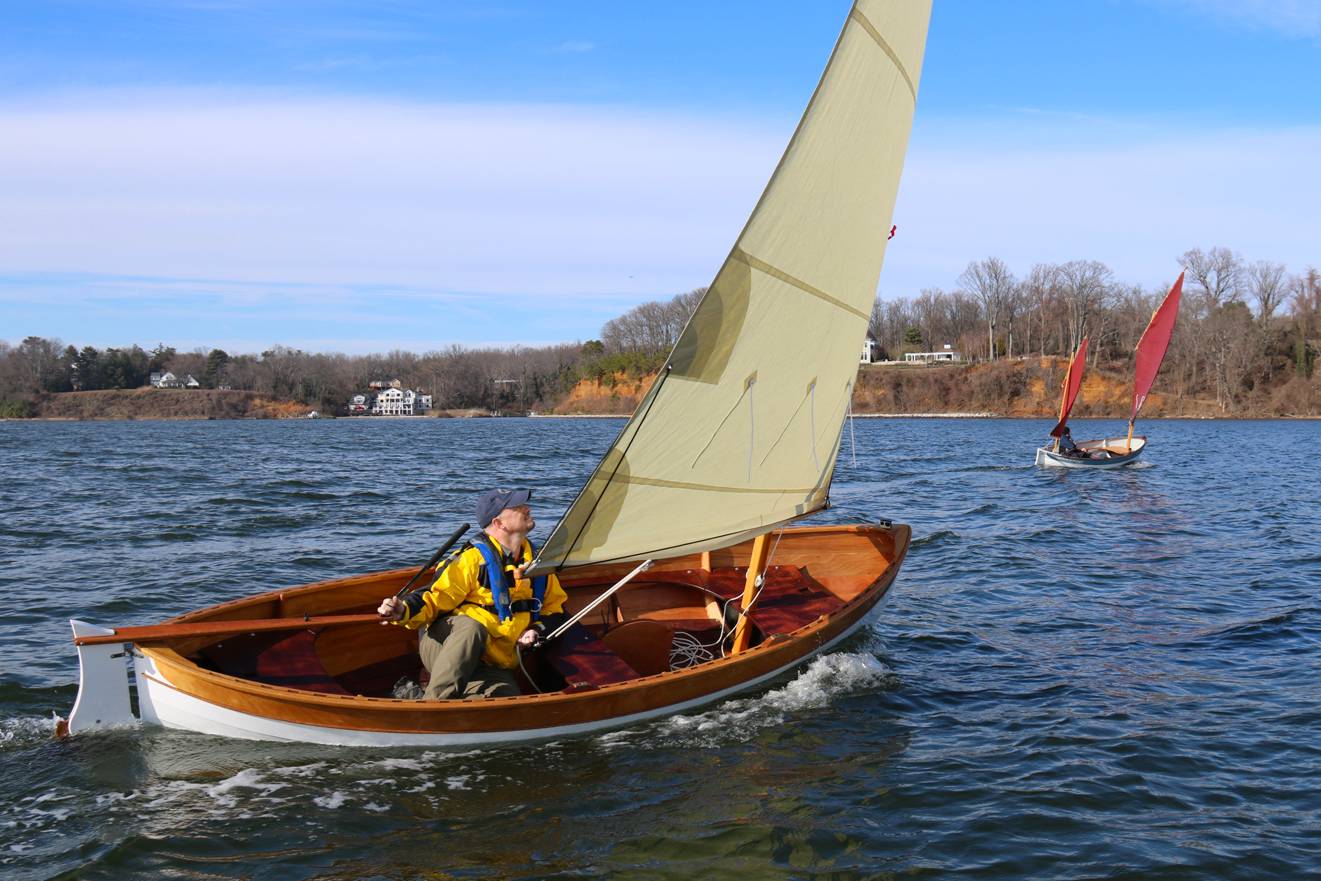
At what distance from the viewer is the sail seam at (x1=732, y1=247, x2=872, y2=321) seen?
761 cm

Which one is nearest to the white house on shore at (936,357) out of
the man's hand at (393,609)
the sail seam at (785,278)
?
the sail seam at (785,278)

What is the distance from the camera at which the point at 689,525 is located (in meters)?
8.38

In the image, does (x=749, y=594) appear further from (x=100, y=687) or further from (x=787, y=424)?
(x=100, y=687)

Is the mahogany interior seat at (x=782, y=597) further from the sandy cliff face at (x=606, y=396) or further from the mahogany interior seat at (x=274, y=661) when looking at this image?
the sandy cliff face at (x=606, y=396)

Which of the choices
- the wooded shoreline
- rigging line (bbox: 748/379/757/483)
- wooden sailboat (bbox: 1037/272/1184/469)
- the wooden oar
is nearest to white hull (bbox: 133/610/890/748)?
the wooden oar

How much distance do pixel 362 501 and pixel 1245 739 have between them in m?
21.0

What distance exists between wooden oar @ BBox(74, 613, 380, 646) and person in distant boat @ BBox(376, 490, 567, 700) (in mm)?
541

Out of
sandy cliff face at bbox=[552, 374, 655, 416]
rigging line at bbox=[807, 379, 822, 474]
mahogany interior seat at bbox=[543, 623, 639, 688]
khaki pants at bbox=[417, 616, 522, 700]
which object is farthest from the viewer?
sandy cliff face at bbox=[552, 374, 655, 416]

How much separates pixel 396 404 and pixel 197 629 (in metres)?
139

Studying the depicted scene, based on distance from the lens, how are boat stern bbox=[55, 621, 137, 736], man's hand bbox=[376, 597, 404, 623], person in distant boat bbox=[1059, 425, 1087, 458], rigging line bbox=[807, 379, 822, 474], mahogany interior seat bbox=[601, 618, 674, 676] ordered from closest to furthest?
man's hand bbox=[376, 597, 404, 623] → boat stern bbox=[55, 621, 137, 736] → rigging line bbox=[807, 379, 822, 474] → mahogany interior seat bbox=[601, 618, 674, 676] → person in distant boat bbox=[1059, 425, 1087, 458]

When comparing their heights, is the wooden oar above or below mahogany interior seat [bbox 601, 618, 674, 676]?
above

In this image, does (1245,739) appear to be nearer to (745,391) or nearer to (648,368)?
(745,391)

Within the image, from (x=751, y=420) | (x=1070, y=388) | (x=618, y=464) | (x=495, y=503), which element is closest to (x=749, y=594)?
(x=751, y=420)

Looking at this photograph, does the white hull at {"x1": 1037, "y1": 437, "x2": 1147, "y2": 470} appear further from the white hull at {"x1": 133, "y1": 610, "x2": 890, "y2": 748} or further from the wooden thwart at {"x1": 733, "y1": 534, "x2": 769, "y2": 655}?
the white hull at {"x1": 133, "y1": 610, "x2": 890, "y2": 748}
